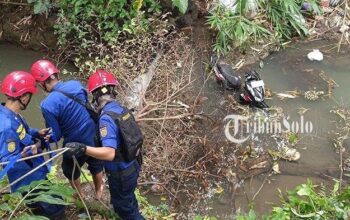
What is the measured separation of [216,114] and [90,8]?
226cm

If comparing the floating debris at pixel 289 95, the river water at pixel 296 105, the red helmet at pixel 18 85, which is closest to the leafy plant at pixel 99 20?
the river water at pixel 296 105

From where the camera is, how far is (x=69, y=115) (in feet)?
12.5

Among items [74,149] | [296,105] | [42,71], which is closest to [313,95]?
[296,105]

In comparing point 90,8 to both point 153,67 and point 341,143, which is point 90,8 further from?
point 341,143

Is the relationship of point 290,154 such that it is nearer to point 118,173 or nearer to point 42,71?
point 118,173

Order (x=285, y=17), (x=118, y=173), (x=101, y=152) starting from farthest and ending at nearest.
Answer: (x=285, y=17) → (x=118, y=173) → (x=101, y=152)

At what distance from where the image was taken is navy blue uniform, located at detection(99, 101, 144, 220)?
3.43 m

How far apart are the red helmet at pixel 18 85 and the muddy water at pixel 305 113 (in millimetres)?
2607

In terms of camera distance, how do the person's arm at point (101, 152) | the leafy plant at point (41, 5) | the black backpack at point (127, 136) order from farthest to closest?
the leafy plant at point (41, 5), the black backpack at point (127, 136), the person's arm at point (101, 152)

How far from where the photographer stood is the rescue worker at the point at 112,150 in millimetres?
3380

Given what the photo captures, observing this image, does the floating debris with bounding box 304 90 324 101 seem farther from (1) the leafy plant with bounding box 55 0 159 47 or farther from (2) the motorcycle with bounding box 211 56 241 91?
(1) the leafy plant with bounding box 55 0 159 47

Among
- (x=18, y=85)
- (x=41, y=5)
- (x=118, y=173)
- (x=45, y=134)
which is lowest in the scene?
(x=118, y=173)

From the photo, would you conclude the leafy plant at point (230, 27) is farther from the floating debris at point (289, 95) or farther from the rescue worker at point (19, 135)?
the rescue worker at point (19, 135)
